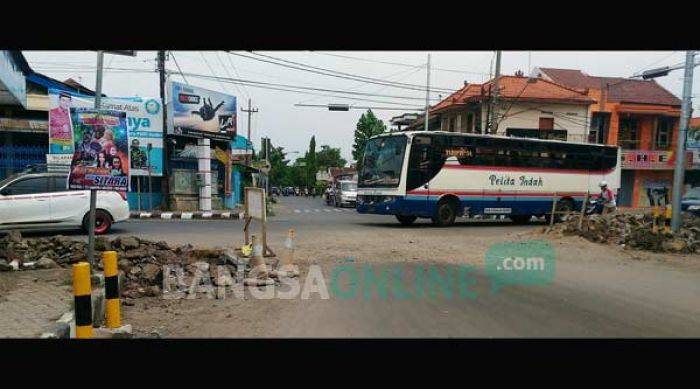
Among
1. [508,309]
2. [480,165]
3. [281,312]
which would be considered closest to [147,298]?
[281,312]

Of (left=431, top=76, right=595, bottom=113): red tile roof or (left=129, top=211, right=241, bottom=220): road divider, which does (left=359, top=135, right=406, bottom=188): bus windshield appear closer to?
(left=129, top=211, right=241, bottom=220): road divider

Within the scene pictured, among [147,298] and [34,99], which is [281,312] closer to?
[147,298]

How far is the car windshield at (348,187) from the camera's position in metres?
35.8

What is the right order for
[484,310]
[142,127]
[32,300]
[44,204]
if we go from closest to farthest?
[32,300] < [484,310] < [44,204] < [142,127]

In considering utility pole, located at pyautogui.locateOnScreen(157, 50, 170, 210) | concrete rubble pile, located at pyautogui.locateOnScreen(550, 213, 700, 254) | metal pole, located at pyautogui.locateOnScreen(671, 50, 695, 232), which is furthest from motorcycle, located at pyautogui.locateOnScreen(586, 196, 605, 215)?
utility pole, located at pyautogui.locateOnScreen(157, 50, 170, 210)

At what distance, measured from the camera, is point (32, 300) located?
18.0 ft

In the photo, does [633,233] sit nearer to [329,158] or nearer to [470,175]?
[470,175]

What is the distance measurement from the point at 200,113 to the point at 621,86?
1210 inches

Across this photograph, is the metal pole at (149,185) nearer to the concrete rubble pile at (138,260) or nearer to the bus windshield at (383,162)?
the bus windshield at (383,162)

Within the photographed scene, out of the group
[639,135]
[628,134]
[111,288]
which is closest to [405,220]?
[111,288]

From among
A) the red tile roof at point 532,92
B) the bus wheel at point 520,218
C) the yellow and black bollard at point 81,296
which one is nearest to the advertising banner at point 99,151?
the yellow and black bollard at point 81,296

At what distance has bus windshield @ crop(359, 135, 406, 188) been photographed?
52.8 ft

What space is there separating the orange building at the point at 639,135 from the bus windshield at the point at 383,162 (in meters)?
21.3
